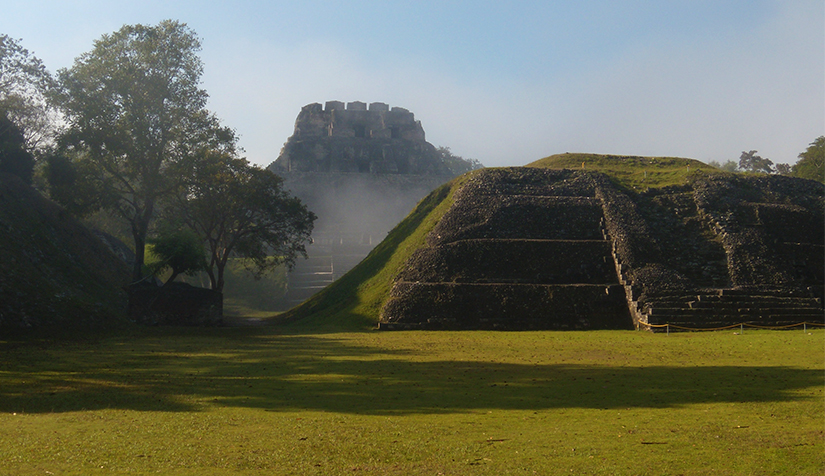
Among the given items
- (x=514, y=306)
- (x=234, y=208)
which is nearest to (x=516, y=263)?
(x=514, y=306)

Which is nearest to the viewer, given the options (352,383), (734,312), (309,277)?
(352,383)

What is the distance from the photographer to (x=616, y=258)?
2978cm

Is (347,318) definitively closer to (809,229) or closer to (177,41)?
(177,41)

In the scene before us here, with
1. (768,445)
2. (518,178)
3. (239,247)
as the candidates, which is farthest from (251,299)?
(768,445)

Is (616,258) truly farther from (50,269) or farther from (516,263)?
(50,269)

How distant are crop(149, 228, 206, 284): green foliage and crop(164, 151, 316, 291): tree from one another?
3235 mm

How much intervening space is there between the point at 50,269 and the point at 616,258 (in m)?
24.7

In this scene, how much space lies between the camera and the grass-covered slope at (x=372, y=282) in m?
29.8

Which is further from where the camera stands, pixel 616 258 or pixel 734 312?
pixel 616 258

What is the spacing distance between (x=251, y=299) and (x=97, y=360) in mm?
31138

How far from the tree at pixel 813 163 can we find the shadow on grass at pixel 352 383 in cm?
4946

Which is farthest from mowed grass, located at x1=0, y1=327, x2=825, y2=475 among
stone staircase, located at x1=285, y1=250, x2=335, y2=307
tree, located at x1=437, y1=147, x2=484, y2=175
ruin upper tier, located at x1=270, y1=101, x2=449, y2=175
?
tree, located at x1=437, y1=147, x2=484, y2=175

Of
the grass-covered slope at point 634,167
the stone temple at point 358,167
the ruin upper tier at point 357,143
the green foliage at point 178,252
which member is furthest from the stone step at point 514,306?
the ruin upper tier at point 357,143

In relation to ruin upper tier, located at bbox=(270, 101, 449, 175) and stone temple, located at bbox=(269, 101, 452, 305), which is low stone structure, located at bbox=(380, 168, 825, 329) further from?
ruin upper tier, located at bbox=(270, 101, 449, 175)
